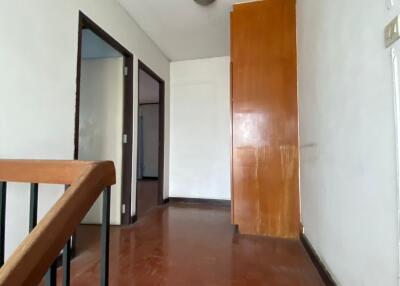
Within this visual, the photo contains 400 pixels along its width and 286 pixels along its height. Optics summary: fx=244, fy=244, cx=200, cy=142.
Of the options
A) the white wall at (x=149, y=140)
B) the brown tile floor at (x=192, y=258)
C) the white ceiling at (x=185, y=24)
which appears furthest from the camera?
the white wall at (x=149, y=140)

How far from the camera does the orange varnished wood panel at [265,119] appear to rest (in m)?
2.47

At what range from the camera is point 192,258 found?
1.94m

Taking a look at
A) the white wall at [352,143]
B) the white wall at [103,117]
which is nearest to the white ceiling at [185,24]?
the white wall at [103,117]

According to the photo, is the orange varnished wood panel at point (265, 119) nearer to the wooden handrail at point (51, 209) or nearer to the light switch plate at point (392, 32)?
the light switch plate at point (392, 32)

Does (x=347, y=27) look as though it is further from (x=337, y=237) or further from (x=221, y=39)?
(x=221, y=39)

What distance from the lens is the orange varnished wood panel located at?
2.47 meters

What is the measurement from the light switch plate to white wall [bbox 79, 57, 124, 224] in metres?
2.65

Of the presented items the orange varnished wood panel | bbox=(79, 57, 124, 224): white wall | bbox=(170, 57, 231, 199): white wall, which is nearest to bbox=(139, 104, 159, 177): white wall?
bbox=(170, 57, 231, 199): white wall

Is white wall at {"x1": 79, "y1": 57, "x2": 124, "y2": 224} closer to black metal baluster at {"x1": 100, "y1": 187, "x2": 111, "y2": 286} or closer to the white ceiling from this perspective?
the white ceiling

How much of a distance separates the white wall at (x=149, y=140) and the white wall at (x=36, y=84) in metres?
5.33

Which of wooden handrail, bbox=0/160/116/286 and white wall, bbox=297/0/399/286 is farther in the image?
white wall, bbox=297/0/399/286

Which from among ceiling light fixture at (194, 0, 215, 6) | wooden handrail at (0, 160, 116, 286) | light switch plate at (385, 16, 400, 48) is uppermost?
ceiling light fixture at (194, 0, 215, 6)

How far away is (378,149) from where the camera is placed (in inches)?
36.5

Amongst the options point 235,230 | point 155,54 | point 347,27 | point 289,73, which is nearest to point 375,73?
point 347,27
